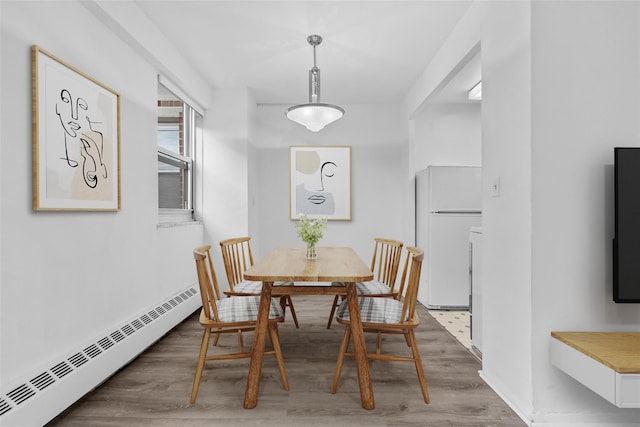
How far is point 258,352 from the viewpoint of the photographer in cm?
197

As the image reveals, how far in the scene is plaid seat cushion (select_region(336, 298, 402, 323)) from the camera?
207 centimetres

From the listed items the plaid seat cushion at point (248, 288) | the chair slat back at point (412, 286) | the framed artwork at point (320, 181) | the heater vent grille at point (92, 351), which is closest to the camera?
the chair slat back at point (412, 286)

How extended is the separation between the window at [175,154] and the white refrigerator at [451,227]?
2.74 m

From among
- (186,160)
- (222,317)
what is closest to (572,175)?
(222,317)

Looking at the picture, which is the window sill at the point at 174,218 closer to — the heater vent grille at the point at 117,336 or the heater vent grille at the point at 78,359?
the heater vent grille at the point at 117,336

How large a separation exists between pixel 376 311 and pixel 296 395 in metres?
0.67

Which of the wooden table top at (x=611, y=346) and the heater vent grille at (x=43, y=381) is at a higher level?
the wooden table top at (x=611, y=346)

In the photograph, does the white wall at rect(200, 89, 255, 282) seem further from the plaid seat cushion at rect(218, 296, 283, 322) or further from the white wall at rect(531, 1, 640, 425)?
the white wall at rect(531, 1, 640, 425)

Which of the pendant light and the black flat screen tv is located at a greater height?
the pendant light

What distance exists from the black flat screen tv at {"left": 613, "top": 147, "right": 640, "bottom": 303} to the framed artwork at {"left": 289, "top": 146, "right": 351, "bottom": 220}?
331 cm

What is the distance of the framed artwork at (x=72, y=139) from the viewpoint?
1748 millimetres

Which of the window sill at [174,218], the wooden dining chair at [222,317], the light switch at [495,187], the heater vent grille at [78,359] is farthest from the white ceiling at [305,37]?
the heater vent grille at [78,359]

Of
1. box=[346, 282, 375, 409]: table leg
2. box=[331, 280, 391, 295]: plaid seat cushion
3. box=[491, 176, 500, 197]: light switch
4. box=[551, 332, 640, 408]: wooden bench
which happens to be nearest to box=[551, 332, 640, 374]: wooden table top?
box=[551, 332, 640, 408]: wooden bench

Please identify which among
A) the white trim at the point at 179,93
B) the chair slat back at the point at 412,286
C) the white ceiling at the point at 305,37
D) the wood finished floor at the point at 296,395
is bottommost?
the wood finished floor at the point at 296,395
